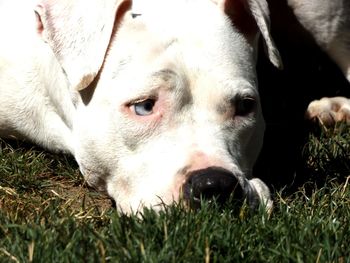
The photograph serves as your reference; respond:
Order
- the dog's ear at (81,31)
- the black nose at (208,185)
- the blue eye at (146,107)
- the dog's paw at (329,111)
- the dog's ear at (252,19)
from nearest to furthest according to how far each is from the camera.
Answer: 1. the black nose at (208,185)
2. the blue eye at (146,107)
3. the dog's ear at (81,31)
4. the dog's ear at (252,19)
5. the dog's paw at (329,111)

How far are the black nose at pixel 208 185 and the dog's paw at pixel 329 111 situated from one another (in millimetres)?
1848

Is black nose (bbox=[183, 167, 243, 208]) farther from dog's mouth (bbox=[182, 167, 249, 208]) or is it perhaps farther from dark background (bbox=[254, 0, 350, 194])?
dark background (bbox=[254, 0, 350, 194])

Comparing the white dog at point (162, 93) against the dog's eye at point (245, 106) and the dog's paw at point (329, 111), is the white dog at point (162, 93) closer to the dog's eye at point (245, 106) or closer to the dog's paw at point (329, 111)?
the dog's eye at point (245, 106)

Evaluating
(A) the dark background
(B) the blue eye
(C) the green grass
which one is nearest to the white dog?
(B) the blue eye

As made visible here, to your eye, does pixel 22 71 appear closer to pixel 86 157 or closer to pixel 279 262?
pixel 86 157

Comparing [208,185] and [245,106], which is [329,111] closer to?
[245,106]

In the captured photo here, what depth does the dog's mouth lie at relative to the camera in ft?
11.6

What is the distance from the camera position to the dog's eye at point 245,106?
3.97 m

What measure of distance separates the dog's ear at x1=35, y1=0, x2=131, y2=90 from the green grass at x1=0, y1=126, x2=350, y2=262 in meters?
0.57

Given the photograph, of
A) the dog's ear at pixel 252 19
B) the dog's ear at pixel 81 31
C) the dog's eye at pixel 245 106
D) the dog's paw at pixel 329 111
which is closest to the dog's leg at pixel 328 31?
the dog's paw at pixel 329 111

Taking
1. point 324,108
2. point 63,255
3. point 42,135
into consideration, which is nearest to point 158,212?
point 63,255

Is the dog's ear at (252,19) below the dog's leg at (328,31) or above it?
above

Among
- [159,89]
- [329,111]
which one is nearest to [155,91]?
[159,89]

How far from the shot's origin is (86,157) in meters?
4.13
